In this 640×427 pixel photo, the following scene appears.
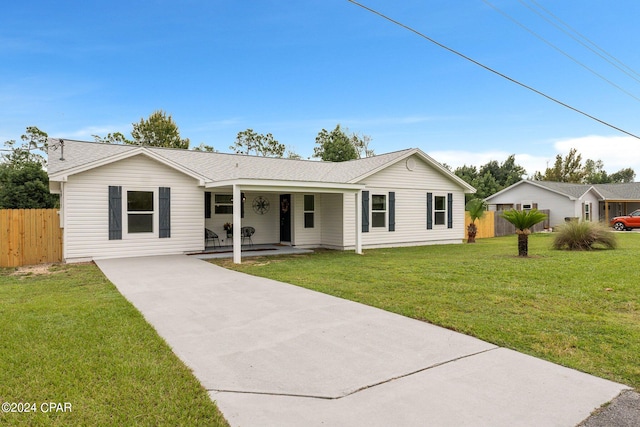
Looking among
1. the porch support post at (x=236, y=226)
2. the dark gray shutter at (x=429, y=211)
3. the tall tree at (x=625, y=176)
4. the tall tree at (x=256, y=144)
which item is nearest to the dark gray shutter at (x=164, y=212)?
the porch support post at (x=236, y=226)

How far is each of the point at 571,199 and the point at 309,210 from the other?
71.3ft

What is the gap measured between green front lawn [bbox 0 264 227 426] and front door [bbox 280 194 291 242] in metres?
9.43

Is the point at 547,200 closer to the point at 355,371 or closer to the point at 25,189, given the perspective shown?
the point at 355,371

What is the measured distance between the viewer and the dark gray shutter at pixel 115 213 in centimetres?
1127

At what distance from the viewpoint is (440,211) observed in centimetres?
1720

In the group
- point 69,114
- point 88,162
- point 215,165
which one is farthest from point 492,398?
point 69,114

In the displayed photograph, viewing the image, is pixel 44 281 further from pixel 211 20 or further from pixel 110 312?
pixel 211 20

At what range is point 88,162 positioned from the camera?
10789 mm

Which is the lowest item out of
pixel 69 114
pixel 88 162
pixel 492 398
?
pixel 492 398

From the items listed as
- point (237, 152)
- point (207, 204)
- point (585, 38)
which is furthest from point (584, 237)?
point (237, 152)

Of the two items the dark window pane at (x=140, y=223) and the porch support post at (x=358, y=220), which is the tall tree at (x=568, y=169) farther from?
the dark window pane at (x=140, y=223)

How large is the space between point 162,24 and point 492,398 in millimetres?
15781

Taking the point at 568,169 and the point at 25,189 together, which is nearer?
the point at 25,189

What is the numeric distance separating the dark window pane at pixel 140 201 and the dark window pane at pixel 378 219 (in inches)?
320
